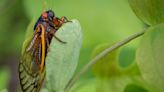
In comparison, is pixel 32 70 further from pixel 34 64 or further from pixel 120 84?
pixel 120 84

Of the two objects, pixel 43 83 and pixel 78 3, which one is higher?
pixel 43 83

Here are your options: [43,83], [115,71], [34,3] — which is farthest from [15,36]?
[43,83]

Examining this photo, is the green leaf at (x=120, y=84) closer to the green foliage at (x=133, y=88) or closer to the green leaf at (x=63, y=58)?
the green foliage at (x=133, y=88)

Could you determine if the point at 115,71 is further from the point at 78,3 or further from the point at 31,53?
the point at 78,3

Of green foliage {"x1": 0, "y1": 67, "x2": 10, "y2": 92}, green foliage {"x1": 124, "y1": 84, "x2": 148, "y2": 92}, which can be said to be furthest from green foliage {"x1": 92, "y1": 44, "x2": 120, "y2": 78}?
green foliage {"x1": 0, "y1": 67, "x2": 10, "y2": 92}

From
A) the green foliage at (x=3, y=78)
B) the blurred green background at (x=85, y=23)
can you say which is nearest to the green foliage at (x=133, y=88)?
the blurred green background at (x=85, y=23)
